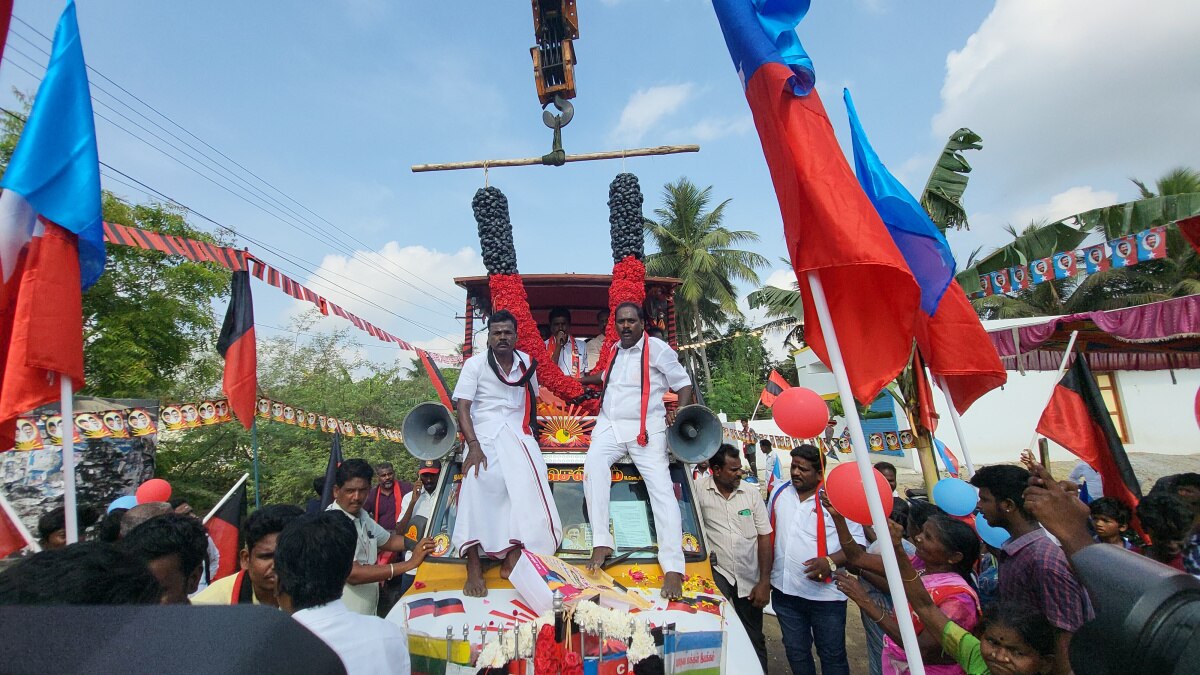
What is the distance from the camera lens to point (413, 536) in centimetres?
506

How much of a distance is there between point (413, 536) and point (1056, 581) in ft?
14.9

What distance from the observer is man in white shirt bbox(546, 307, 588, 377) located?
6172 millimetres

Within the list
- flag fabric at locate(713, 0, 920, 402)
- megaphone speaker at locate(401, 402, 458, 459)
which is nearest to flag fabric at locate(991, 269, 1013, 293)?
flag fabric at locate(713, 0, 920, 402)

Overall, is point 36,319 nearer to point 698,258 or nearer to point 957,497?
point 957,497

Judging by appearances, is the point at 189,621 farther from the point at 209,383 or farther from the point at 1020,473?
the point at 209,383

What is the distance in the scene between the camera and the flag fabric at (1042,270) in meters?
7.57

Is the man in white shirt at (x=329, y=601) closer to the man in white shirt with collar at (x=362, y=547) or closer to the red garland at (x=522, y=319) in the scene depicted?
the man in white shirt with collar at (x=362, y=547)

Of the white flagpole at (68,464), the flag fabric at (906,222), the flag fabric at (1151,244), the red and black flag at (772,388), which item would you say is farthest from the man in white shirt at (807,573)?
the flag fabric at (1151,244)

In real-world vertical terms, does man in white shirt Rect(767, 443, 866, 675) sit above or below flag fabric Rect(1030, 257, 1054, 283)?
below

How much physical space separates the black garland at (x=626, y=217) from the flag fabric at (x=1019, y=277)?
19.4 ft

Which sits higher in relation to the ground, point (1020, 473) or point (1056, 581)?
point (1020, 473)

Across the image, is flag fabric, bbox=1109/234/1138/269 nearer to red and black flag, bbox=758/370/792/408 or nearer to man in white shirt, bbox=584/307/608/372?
red and black flag, bbox=758/370/792/408

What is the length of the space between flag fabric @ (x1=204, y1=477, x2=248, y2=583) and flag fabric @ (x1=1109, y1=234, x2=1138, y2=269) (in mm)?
9146

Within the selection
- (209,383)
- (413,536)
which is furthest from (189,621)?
(209,383)
